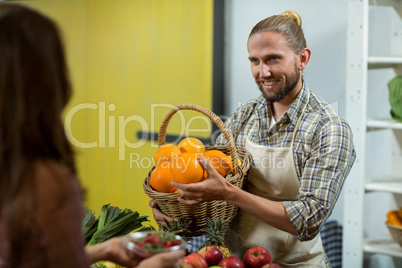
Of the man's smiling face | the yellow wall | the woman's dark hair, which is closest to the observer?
the woman's dark hair

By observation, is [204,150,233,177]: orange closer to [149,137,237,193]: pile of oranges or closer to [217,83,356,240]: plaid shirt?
[149,137,237,193]: pile of oranges

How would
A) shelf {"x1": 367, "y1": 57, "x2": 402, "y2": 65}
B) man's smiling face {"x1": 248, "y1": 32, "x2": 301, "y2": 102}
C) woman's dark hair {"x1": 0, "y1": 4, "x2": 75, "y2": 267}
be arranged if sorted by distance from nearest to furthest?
woman's dark hair {"x1": 0, "y1": 4, "x2": 75, "y2": 267}, man's smiling face {"x1": 248, "y1": 32, "x2": 301, "y2": 102}, shelf {"x1": 367, "y1": 57, "x2": 402, "y2": 65}

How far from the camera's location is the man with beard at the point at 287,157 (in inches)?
61.7

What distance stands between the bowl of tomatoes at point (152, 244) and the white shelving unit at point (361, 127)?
159 cm

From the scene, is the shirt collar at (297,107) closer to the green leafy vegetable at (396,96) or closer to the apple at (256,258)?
the apple at (256,258)

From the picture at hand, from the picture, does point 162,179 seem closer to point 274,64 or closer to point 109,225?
point 109,225

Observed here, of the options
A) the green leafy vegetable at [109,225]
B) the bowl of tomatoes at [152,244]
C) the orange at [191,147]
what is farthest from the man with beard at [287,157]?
the bowl of tomatoes at [152,244]

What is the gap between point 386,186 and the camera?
91.6 inches

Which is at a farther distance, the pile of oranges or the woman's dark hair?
the pile of oranges

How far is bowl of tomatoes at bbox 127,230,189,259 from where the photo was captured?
3.21 ft

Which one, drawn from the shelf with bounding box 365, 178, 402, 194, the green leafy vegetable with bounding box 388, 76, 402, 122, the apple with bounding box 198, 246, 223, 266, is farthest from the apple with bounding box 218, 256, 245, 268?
the green leafy vegetable with bounding box 388, 76, 402, 122

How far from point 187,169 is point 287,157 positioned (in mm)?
438

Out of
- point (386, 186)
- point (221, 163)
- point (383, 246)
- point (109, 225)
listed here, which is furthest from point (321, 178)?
point (383, 246)

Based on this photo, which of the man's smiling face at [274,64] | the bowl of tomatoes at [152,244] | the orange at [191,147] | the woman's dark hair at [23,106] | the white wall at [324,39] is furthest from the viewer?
the white wall at [324,39]
